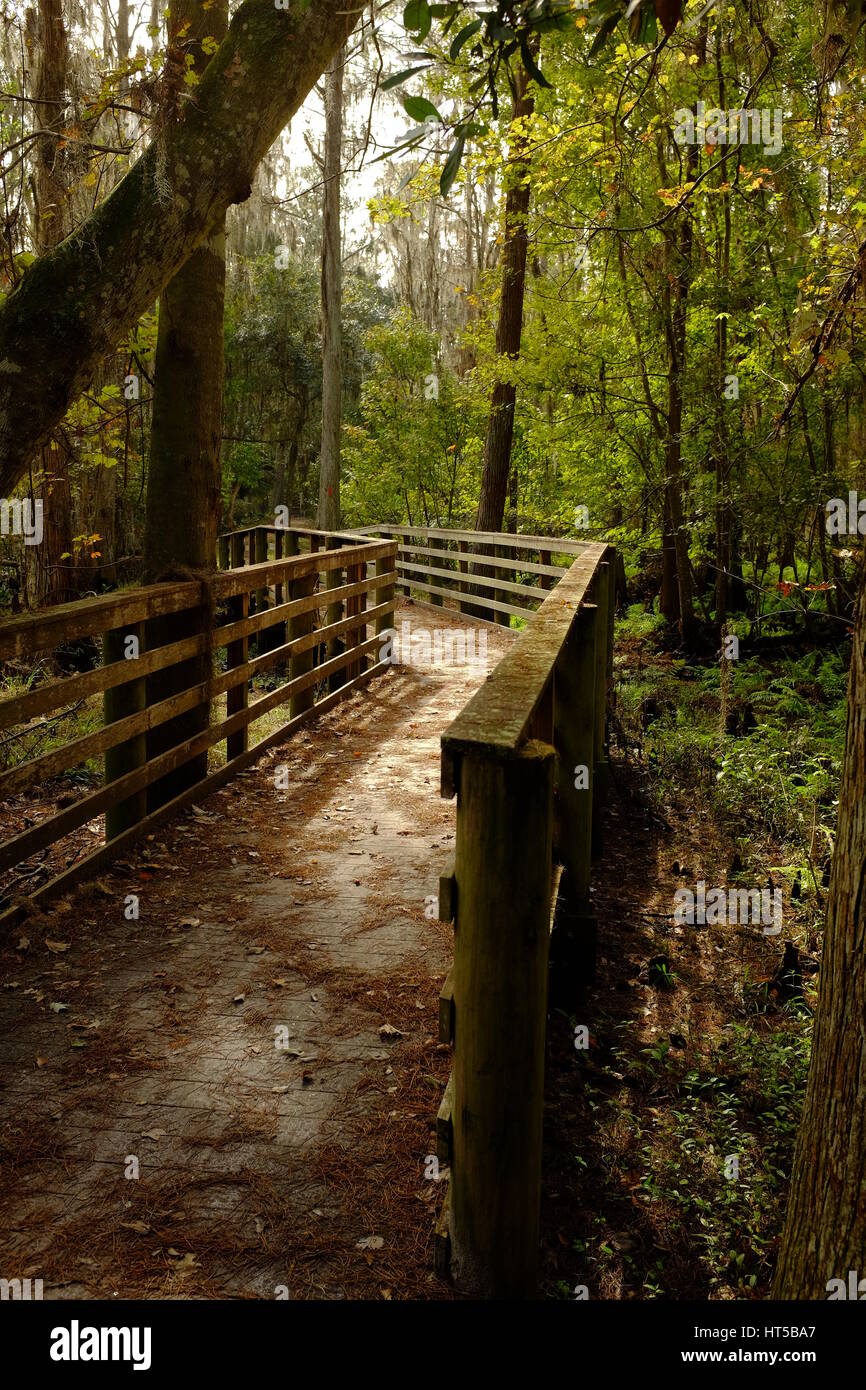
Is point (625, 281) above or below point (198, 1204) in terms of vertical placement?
above

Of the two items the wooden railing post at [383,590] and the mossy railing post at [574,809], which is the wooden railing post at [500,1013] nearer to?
the mossy railing post at [574,809]

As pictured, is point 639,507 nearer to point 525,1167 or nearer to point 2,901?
point 2,901

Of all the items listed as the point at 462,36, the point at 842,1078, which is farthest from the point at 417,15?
the point at 842,1078

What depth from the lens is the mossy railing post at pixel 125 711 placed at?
5.29 m

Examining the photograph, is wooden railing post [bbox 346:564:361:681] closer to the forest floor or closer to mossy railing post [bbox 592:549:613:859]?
mossy railing post [bbox 592:549:613:859]

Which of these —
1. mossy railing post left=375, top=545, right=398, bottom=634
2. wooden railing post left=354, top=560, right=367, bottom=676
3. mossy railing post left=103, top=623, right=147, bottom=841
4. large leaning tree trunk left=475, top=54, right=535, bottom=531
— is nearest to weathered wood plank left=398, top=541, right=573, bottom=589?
large leaning tree trunk left=475, top=54, right=535, bottom=531

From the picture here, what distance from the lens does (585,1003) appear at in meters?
4.54

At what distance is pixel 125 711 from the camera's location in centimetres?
540

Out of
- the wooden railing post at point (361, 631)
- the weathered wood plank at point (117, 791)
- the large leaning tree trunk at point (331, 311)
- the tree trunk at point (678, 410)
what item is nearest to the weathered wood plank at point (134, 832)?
the weathered wood plank at point (117, 791)

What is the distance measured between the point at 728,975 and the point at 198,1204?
319 cm

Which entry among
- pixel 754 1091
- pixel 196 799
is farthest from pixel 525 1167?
pixel 196 799

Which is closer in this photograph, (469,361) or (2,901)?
(2,901)

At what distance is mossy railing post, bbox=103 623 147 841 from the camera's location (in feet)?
17.4

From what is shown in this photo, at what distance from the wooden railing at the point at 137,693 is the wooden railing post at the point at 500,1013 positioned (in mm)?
2538
